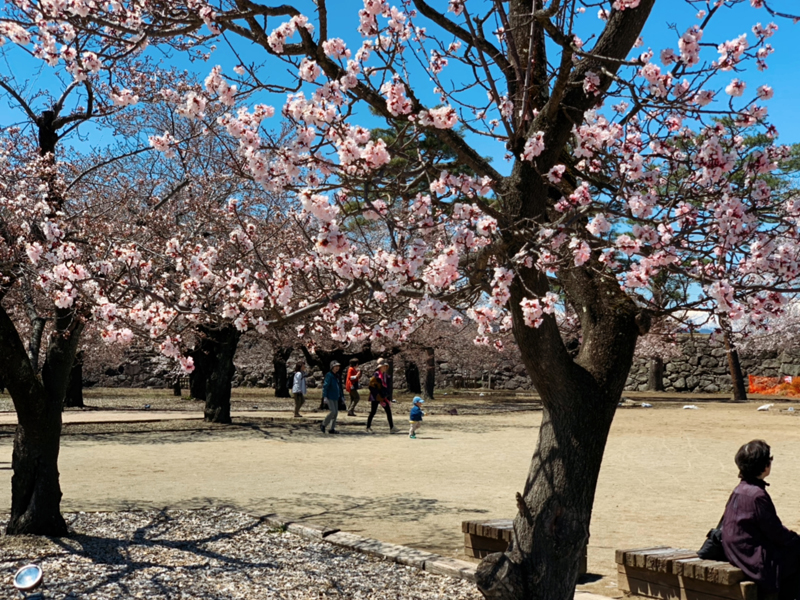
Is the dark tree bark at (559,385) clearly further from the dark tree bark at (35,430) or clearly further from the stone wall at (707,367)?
the stone wall at (707,367)

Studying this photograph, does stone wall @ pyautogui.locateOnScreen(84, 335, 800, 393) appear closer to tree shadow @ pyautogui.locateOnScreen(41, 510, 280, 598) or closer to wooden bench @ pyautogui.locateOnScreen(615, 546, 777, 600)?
tree shadow @ pyautogui.locateOnScreen(41, 510, 280, 598)

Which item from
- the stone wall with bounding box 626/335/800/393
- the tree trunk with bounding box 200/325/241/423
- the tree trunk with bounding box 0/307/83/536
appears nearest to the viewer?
the tree trunk with bounding box 0/307/83/536

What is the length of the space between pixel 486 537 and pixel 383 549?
819mm

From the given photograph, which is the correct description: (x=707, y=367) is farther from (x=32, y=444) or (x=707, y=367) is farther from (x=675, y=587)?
(x=32, y=444)

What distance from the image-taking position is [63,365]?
23.3 ft

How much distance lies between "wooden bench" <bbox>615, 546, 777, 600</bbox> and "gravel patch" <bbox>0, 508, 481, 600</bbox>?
1000 mm

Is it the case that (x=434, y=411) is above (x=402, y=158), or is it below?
below

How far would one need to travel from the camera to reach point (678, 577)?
487 cm

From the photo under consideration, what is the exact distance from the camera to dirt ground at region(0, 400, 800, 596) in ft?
25.0

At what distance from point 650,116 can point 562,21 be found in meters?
0.75

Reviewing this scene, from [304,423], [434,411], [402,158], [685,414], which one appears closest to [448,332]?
[434,411]

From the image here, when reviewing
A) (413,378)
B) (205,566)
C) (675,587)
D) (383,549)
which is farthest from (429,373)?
(675,587)

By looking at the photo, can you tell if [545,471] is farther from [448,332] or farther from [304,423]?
[448,332]

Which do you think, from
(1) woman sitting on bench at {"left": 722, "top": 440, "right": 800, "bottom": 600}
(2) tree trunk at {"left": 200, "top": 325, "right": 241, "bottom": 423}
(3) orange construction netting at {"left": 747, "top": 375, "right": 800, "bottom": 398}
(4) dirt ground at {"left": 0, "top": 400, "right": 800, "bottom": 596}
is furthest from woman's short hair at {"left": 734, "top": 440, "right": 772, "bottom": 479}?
(3) orange construction netting at {"left": 747, "top": 375, "right": 800, "bottom": 398}
